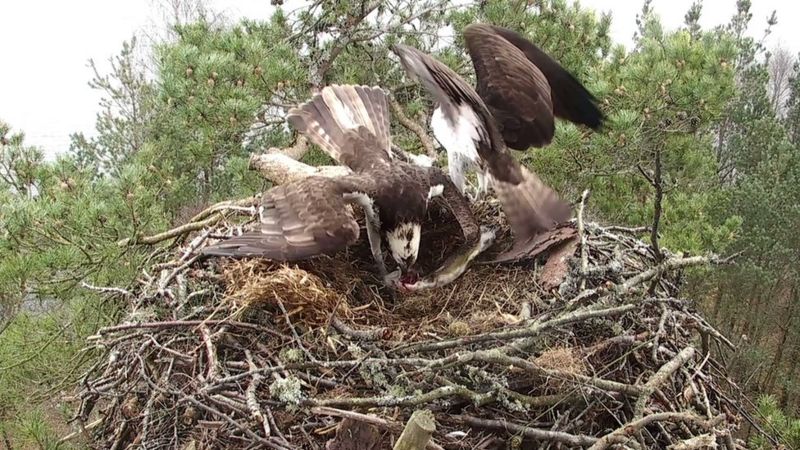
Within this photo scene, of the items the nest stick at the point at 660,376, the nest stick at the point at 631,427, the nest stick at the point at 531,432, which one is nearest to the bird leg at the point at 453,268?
Answer: the nest stick at the point at 531,432

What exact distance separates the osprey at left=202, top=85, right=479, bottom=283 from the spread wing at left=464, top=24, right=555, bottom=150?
47 cm

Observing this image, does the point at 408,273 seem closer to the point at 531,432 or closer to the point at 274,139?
the point at 531,432

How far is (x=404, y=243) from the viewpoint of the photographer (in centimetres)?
353

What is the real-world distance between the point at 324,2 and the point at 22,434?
11.1 ft

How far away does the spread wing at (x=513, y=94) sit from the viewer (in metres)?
3.81

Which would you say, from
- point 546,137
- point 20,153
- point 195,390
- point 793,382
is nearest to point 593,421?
point 195,390

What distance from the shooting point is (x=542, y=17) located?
200 inches

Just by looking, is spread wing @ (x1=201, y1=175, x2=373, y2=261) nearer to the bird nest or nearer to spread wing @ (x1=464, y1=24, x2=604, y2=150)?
the bird nest

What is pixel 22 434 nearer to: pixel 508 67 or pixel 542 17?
pixel 508 67

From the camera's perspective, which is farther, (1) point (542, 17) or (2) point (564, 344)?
(1) point (542, 17)

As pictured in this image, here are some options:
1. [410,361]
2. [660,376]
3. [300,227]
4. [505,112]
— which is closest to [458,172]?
[505,112]

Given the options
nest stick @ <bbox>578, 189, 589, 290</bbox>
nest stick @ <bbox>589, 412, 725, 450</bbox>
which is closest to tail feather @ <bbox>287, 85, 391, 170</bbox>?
nest stick @ <bbox>578, 189, 589, 290</bbox>

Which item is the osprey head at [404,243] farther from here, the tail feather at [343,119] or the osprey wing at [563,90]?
the osprey wing at [563,90]

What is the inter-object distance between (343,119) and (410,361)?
6.67 ft
